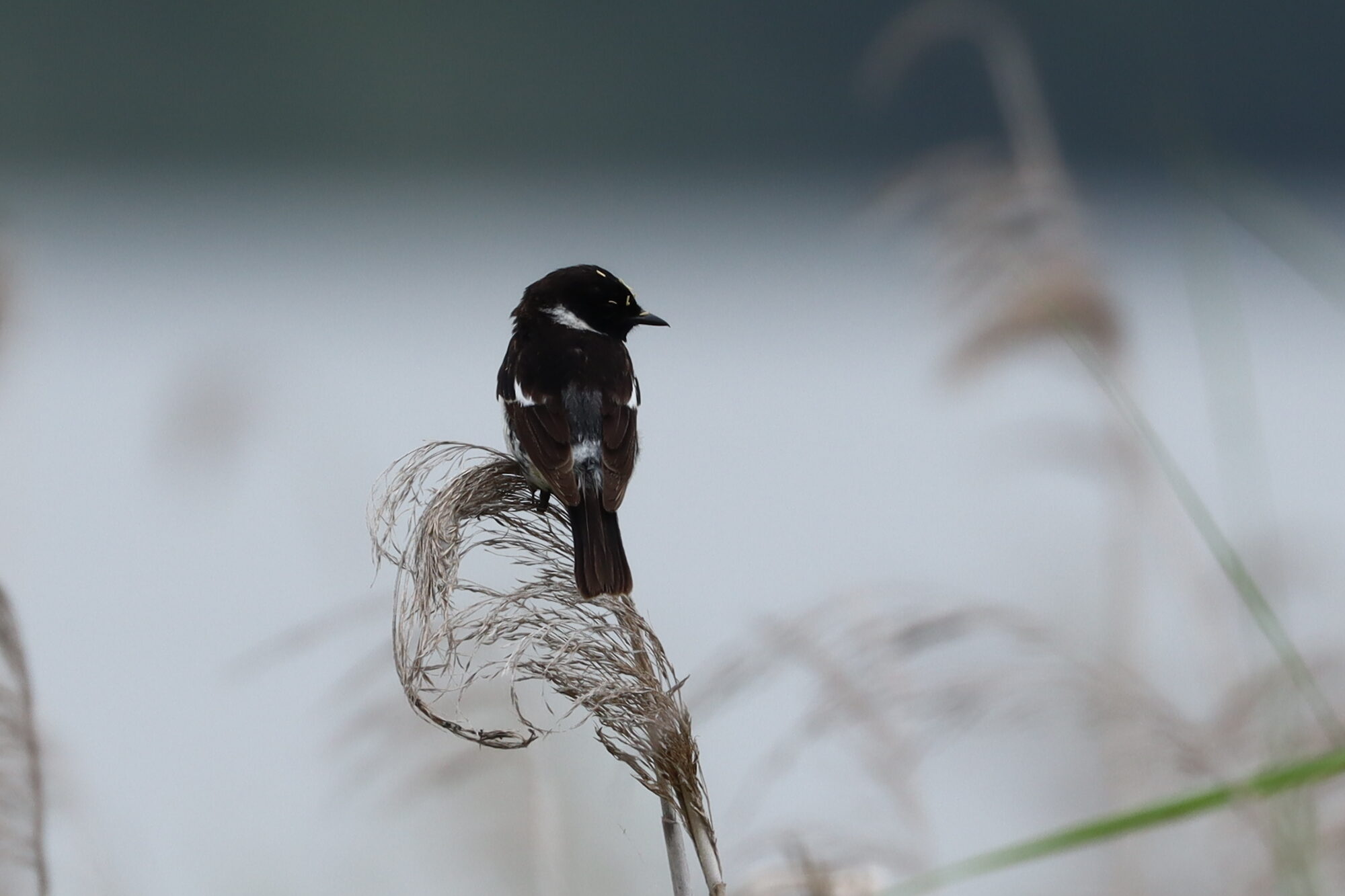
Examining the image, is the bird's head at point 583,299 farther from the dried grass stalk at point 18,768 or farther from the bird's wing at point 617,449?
the dried grass stalk at point 18,768

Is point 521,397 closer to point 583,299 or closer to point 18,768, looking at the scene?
point 583,299

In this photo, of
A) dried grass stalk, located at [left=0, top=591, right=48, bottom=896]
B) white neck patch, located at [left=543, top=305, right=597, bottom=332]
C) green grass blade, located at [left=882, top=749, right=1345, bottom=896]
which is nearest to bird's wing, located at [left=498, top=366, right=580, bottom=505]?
white neck patch, located at [left=543, top=305, right=597, bottom=332]

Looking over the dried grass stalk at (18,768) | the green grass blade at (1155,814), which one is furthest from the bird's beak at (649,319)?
the green grass blade at (1155,814)

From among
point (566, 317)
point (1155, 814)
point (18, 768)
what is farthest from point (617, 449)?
point (1155, 814)

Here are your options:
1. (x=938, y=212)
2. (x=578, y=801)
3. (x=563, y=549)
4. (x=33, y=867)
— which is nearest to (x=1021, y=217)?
(x=938, y=212)

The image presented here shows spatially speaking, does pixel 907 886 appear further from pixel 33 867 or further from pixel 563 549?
pixel 33 867

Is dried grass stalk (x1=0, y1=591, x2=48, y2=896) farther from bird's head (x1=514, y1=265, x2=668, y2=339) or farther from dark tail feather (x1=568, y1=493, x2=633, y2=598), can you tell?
bird's head (x1=514, y1=265, x2=668, y2=339)
